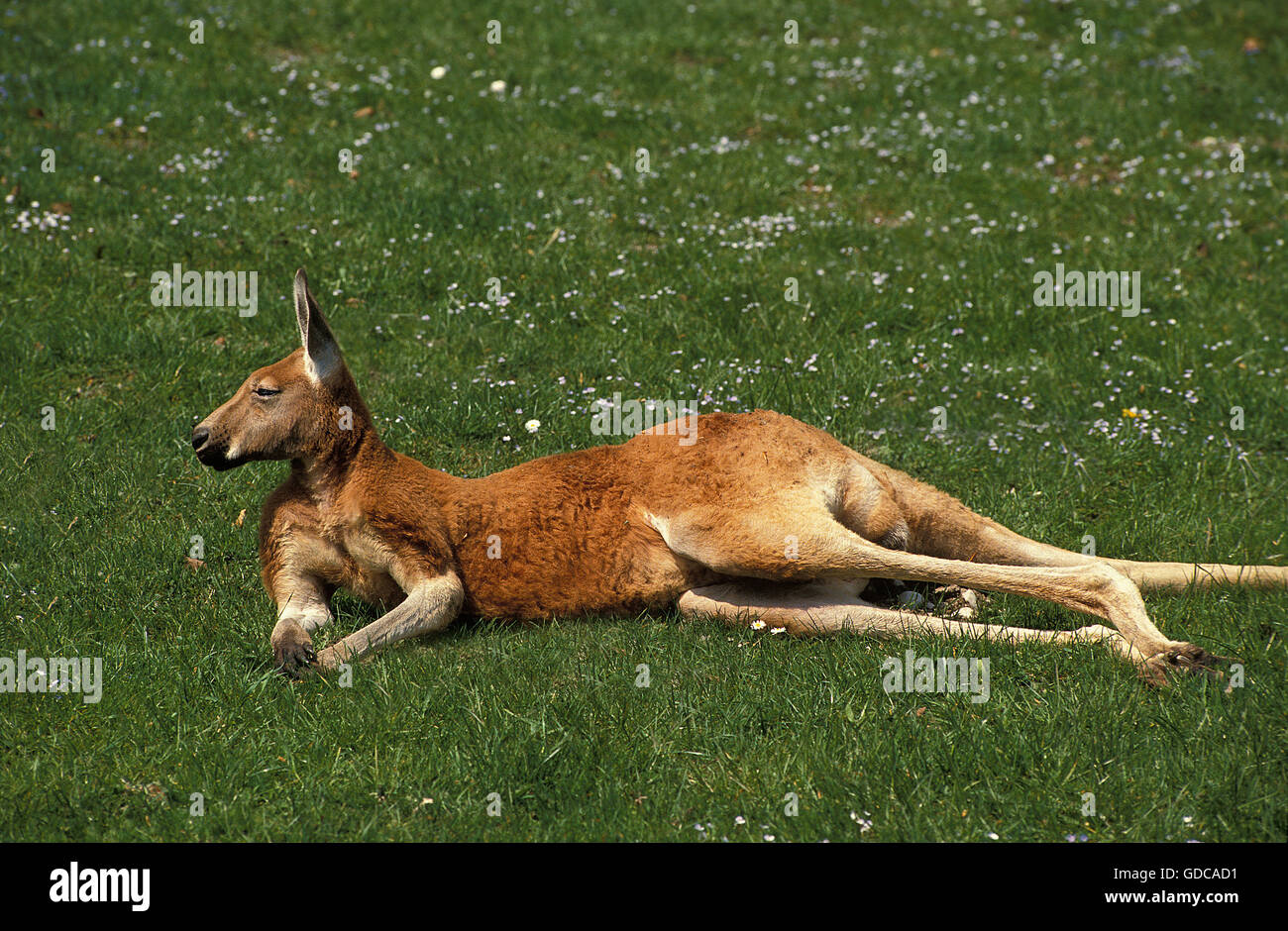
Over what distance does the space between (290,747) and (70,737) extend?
3.01 ft

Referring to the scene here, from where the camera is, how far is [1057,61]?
13.4 m

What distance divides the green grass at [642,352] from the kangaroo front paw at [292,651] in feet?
0.30

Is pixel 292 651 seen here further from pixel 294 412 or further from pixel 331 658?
pixel 294 412

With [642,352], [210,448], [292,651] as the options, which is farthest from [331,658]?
[642,352]

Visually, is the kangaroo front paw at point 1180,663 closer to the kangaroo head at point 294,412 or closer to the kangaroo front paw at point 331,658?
the kangaroo front paw at point 331,658

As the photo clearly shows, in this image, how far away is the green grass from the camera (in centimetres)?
478

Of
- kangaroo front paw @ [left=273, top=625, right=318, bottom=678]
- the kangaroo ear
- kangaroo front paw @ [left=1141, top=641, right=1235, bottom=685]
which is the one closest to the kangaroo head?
the kangaroo ear

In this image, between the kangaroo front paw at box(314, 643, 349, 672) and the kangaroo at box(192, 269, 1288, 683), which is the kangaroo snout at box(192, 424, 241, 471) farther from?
the kangaroo front paw at box(314, 643, 349, 672)

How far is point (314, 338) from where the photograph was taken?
19.3 feet

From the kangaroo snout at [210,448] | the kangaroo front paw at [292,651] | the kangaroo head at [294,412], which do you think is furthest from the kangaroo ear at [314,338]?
the kangaroo front paw at [292,651]

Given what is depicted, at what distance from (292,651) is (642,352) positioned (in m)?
3.94

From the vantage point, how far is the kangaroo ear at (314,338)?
19.0 ft
